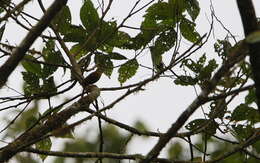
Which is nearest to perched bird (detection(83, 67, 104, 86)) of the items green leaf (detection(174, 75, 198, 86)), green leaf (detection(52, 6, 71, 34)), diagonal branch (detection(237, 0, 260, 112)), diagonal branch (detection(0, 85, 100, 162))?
diagonal branch (detection(0, 85, 100, 162))

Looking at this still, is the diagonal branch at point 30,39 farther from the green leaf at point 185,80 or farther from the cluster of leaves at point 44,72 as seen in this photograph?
the green leaf at point 185,80

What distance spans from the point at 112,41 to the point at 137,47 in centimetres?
9

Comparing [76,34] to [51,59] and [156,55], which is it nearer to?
[51,59]

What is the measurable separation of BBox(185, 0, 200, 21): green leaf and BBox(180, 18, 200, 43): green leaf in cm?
3

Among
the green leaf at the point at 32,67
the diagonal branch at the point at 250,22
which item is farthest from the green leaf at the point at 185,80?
the diagonal branch at the point at 250,22

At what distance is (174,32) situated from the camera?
1679 mm

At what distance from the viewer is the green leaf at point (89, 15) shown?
1.56 m

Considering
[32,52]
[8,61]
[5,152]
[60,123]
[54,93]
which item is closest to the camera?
[8,61]

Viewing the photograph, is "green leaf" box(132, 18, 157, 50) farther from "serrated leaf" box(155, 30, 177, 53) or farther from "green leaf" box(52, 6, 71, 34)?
"green leaf" box(52, 6, 71, 34)

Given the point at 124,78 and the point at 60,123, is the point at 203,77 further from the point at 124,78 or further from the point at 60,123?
the point at 60,123

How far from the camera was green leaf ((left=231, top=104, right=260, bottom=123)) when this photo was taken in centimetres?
160

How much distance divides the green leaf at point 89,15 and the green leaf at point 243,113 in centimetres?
53

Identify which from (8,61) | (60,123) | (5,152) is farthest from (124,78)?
(8,61)

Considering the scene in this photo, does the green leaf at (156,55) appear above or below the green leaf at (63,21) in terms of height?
below
